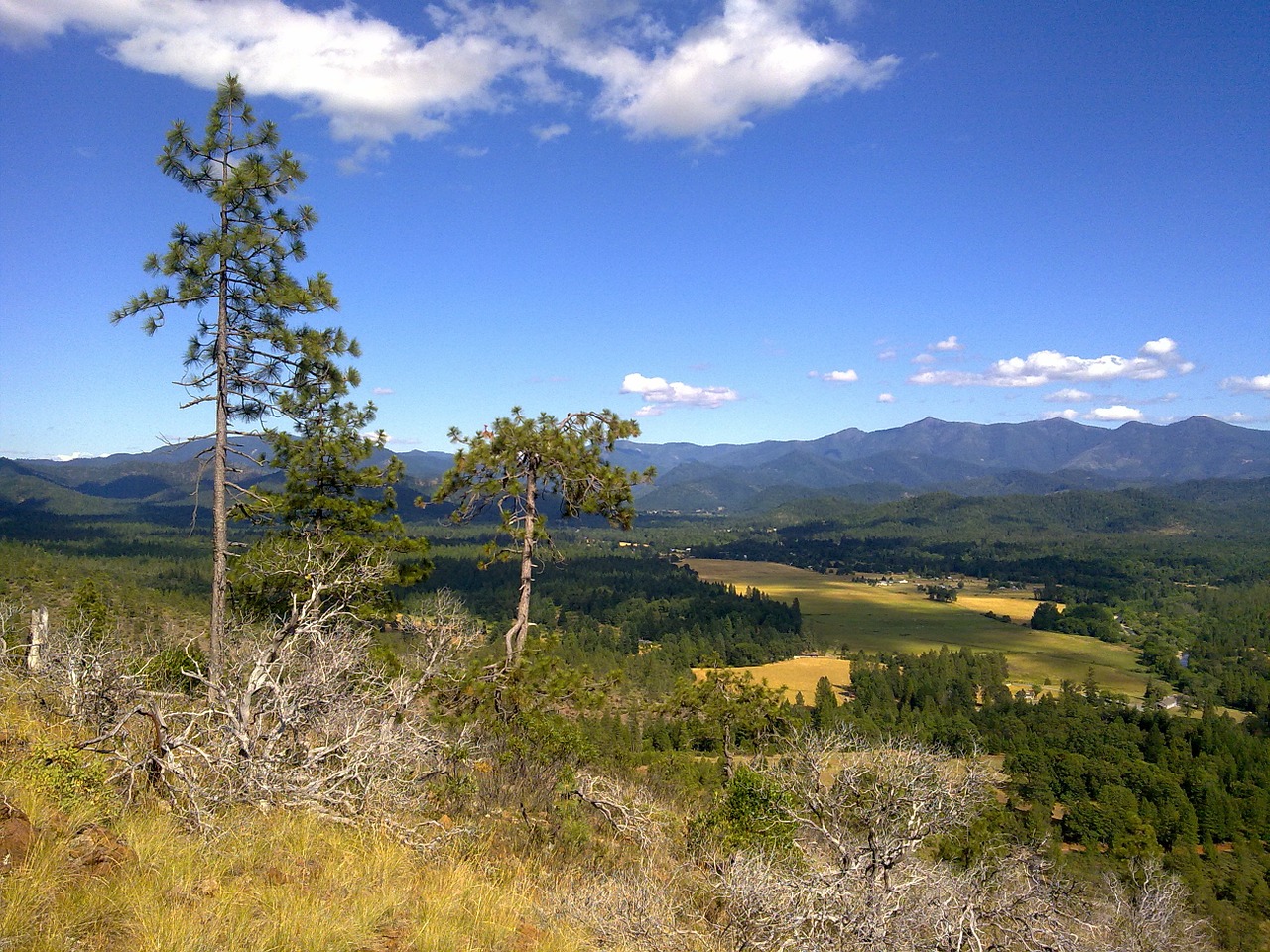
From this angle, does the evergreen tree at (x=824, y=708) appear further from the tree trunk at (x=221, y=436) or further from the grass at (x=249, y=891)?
the grass at (x=249, y=891)

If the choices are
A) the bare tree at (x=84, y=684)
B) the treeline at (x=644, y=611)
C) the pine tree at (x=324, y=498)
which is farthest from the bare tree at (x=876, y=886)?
the treeline at (x=644, y=611)

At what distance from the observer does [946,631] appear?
114 metres

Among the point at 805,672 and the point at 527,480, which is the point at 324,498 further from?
the point at 805,672

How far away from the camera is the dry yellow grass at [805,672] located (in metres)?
73.0

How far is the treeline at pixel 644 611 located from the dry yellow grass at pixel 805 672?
13.6ft

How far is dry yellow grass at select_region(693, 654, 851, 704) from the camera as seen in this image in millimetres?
73000

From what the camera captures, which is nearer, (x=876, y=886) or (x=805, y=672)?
(x=876, y=886)

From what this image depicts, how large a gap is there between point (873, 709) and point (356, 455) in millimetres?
56472

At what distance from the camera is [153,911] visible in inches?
173

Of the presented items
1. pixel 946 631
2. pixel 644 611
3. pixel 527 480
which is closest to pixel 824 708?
pixel 527 480

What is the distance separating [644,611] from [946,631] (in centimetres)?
5022

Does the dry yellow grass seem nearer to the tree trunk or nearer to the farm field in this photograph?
the farm field

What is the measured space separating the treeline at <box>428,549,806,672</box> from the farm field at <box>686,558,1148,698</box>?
7.34 metres

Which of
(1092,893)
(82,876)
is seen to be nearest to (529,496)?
(82,876)
